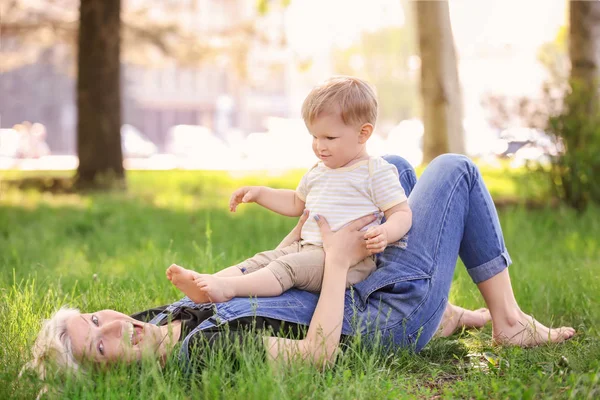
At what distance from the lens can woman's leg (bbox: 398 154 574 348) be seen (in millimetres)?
3072

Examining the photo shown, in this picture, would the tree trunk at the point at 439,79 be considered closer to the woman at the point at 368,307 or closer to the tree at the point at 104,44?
the tree at the point at 104,44

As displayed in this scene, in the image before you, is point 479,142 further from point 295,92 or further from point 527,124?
point 295,92

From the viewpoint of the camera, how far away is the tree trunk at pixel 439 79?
11.5 meters

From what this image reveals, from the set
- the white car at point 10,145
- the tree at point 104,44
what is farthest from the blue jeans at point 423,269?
the white car at point 10,145

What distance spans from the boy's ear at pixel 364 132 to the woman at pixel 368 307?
1.04 ft

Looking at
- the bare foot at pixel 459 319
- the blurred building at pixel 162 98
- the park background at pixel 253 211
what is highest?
the blurred building at pixel 162 98

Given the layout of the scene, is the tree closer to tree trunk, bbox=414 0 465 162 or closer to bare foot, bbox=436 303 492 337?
tree trunk, bbox=414 0 465 162

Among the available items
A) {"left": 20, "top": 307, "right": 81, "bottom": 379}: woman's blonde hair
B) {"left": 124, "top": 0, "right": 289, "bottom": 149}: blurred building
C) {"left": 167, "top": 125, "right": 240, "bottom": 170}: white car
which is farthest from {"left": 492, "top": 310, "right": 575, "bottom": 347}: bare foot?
{"left": 124, "top": 0, "right": 289, "bottom": 149}: blurred building

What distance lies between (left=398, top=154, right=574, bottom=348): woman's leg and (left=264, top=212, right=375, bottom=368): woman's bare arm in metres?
0.29

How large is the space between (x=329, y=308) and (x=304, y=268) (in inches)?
Result: 7.9

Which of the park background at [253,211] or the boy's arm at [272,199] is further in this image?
the boy's arm at [272,199]

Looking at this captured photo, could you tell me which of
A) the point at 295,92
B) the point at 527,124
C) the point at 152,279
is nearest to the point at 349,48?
the point at 295,92

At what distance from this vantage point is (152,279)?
4273 mm

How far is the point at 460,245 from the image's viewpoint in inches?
133
